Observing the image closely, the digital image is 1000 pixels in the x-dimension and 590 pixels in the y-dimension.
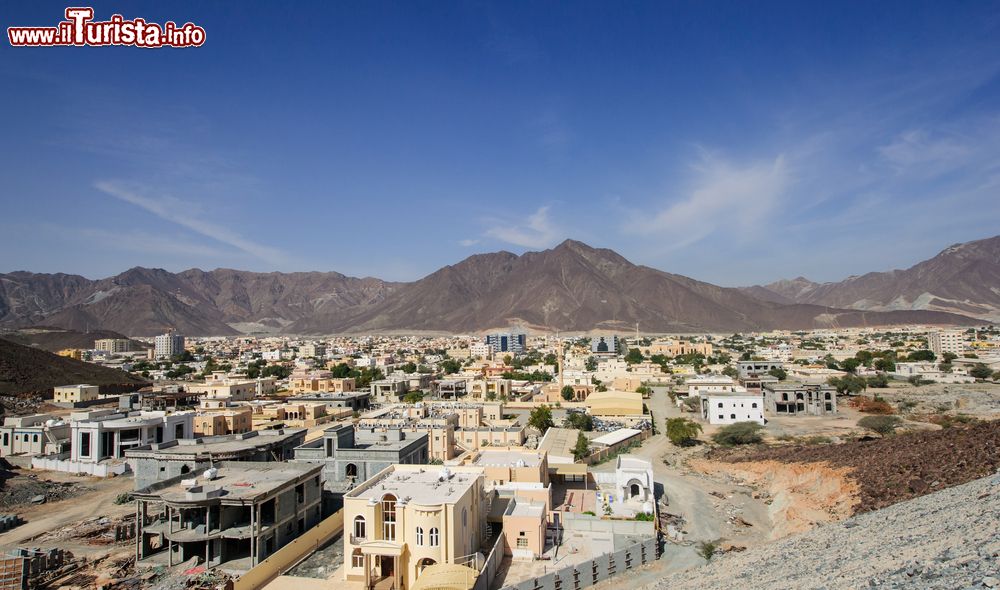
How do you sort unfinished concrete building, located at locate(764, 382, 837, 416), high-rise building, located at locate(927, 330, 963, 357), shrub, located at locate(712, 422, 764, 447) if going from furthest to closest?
high-rise building, located at locate(927, 330, 963, 357), unfinished concrete building, located at locate(764, 382, 837, 416), shrub, located at locate(712, 422, 764, 447)

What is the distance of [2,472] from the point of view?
1093 inches

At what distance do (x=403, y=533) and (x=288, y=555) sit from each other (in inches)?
161

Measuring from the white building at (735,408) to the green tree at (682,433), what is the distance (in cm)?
611

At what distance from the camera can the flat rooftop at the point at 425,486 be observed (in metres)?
16.1

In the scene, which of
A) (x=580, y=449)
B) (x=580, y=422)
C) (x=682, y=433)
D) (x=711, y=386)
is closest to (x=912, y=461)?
(x=682, y=433)

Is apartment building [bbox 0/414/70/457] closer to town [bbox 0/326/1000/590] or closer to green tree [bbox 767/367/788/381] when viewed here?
town [bbox 0/326/1000/590]

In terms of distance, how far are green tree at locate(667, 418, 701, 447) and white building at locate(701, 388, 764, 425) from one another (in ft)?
20.0

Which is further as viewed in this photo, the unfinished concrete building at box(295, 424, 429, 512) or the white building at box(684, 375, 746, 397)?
the white building at box(684, 375, 746, 397)

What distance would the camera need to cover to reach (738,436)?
34.3m

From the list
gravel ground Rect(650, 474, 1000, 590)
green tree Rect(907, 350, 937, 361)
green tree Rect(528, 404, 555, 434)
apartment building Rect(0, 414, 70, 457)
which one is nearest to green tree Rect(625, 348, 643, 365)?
green tree Rect(907, 350, 937, 361)

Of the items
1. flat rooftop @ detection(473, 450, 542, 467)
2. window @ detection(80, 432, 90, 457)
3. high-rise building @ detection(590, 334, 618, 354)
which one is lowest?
flat rooftop @ detection(473, 450, 542, 467)

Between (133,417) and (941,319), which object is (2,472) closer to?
(133,417)

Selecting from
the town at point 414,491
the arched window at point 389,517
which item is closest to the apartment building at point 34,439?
the town at point 414,491

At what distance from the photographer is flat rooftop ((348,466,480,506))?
16094 millimetres
